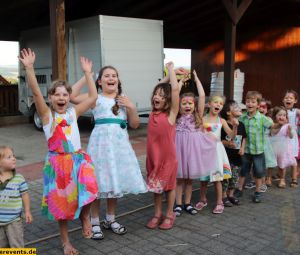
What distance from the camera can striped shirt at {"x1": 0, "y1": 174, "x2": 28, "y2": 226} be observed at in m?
2.82

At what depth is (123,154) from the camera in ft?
12.0

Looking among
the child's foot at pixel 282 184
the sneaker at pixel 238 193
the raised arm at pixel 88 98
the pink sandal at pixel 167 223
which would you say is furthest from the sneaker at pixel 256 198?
the raised arm at pixel 88 98

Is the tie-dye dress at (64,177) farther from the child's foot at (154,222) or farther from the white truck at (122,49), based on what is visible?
the white truck at (122,49)

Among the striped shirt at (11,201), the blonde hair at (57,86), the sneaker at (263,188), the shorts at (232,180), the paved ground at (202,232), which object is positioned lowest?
the paved ground at (202,232)

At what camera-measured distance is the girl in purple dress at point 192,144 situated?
4137mm

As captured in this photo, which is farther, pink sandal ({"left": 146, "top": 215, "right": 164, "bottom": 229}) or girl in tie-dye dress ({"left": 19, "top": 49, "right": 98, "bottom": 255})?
pink sandal ({"left": 146, "top": 215, "right": 164, "bottom": 229})

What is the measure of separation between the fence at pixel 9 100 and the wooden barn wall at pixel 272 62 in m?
8.64

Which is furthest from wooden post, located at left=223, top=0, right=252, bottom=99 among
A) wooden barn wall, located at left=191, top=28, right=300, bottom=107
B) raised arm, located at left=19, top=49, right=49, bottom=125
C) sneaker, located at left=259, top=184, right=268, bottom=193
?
raised arm, located at left=19, top=49, right=49, bottom=125

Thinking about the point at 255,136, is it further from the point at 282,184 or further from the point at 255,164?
the point at 282,184

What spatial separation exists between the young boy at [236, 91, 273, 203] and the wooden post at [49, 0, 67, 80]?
116 inches

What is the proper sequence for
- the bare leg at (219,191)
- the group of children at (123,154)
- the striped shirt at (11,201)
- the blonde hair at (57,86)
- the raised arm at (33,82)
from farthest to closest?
the bare leg at (219,191), the blonde hair at (57,86), the group of children at (123,154), the raised arm at (33,82), the striped shirt at (11,201)

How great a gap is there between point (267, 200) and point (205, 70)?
500 inches

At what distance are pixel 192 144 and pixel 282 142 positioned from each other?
202cm

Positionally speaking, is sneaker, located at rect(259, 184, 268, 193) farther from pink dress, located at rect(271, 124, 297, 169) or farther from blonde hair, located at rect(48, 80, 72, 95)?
blonde hair, located at rect(48, 80, 72, 95)
